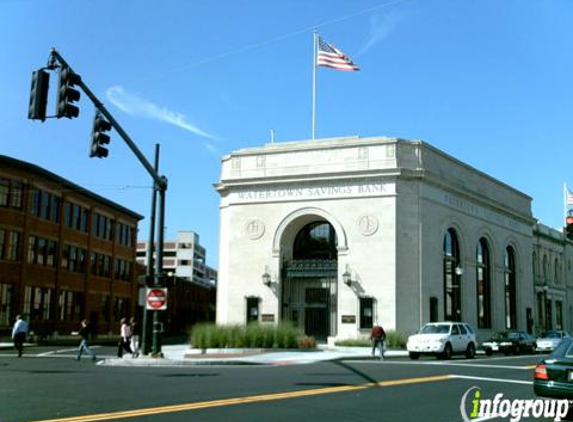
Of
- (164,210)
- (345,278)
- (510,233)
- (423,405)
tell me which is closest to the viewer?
(423,405)

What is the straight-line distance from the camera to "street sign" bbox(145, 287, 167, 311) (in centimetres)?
2484

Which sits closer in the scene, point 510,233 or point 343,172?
point 343,172

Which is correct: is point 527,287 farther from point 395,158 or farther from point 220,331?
point 220,331

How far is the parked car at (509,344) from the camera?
38438 millimetres

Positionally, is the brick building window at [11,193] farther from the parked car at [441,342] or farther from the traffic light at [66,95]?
the traffic light at [66,95]

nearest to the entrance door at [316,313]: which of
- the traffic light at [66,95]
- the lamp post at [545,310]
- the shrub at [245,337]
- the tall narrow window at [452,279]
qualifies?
the shrub at [245,337]

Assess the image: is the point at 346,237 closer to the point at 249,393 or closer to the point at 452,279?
the point at 452,279

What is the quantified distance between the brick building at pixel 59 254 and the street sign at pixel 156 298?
88.3 feet

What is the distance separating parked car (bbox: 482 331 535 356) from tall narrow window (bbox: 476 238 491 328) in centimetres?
763

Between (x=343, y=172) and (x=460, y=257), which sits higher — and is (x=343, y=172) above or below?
above

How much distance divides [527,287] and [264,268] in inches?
1005

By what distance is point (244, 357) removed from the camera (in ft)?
94.2

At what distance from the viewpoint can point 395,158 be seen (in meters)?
39.9

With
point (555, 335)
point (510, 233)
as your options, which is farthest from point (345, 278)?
point (510, 233)
